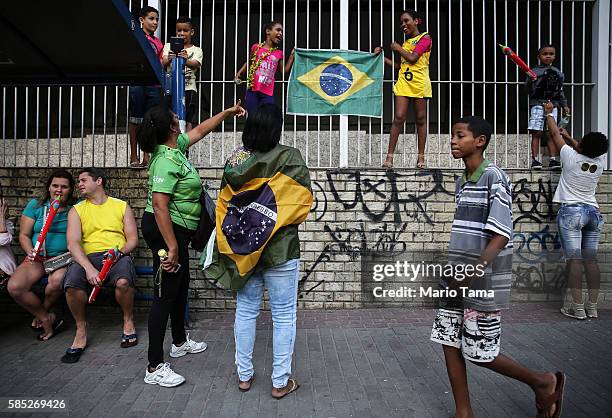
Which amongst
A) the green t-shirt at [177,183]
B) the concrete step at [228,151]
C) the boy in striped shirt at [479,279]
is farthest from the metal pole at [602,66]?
the green t-shirt at [177,183]

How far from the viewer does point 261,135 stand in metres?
3.28

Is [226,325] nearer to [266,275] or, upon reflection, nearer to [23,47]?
[266,275]

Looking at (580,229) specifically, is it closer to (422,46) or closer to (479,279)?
(422,46)

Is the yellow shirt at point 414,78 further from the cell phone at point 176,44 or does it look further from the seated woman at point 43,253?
the seated woman at point 43,253

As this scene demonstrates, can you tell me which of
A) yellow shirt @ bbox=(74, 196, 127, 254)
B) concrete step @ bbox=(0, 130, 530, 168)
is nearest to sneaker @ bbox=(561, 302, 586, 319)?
concrete step @ bbox=(0, 130, 530, 168)

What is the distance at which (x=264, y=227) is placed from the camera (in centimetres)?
326

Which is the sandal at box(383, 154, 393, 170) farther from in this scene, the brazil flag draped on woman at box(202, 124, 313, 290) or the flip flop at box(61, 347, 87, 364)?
the flip flop at box(61, 347, 87, 364)

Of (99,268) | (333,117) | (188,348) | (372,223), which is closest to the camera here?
(188,348)

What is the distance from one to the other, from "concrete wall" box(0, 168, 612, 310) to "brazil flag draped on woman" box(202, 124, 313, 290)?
2.44 meters

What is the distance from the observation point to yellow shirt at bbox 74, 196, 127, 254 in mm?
4695

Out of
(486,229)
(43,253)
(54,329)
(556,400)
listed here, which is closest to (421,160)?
(486,229)

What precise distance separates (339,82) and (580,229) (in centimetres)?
310

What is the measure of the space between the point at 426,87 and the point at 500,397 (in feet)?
12.4

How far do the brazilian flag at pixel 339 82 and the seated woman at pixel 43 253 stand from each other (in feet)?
8.81
